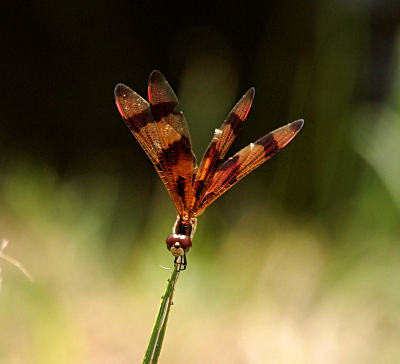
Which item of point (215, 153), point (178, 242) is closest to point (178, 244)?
point (178, 242)

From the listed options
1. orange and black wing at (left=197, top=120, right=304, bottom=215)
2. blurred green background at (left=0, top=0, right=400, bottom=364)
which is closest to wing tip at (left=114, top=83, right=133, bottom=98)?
orange and black wing at (left=197, top=120, right=304, bottom=215)

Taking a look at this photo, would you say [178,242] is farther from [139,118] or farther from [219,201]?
[219,201]

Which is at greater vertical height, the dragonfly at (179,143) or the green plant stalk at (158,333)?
the dragonfly at (179,143)

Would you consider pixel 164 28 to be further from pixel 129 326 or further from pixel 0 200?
pixel 129 326

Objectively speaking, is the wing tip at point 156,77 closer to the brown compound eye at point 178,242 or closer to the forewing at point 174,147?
the forewing at point 174,147

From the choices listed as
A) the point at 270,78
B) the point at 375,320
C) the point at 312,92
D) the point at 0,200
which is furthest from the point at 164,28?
the point at 375,320

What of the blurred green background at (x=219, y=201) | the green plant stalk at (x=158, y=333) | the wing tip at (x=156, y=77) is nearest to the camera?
the green plant stalk at (x=158, y=333)

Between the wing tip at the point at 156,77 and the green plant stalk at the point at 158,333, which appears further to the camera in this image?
the wing tip at the point at 156,77

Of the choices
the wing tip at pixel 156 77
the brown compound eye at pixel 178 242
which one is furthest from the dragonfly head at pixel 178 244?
the wing tip at pixel 156 77
